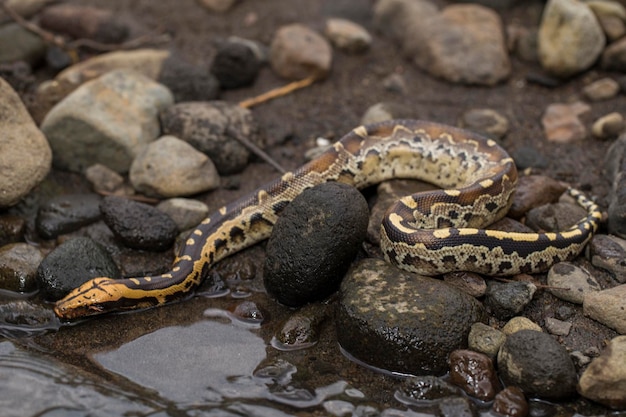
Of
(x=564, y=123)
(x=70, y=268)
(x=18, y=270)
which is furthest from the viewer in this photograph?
(x=564, y=123)

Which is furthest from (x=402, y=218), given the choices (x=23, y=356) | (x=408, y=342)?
(x=23, y=356)

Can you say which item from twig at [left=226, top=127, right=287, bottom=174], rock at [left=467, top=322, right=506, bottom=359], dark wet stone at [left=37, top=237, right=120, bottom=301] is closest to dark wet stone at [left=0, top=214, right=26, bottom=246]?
dark wet stone at [left=37, top=237, right=120, bottom=301]

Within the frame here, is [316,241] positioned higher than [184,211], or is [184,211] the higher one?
[316,241]

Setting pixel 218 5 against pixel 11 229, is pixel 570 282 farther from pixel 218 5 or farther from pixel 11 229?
pixel 218 5

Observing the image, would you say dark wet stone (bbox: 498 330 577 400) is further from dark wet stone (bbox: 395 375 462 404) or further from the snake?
the snake

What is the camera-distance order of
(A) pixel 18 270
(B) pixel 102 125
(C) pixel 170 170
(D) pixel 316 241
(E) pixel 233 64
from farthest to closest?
(E) pixel 233 64
(B) pixel 102 125
(C) pixel 170 170
(A) pixel 18 270
(D) pixel 316 241

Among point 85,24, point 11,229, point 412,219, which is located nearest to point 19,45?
point 85,24

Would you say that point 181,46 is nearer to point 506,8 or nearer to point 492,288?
point 506,8
